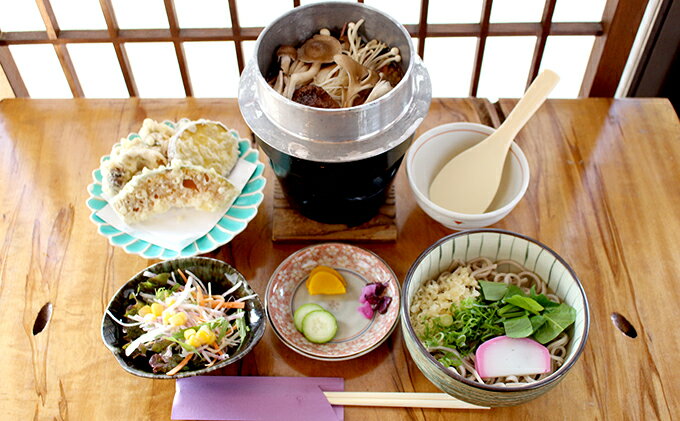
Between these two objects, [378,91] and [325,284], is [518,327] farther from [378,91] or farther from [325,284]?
[378,91]

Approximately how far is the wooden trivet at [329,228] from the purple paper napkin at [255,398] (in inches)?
15.2

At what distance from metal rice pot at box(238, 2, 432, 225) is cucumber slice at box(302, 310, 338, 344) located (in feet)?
0.91

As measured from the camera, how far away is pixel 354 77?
4.52 feet

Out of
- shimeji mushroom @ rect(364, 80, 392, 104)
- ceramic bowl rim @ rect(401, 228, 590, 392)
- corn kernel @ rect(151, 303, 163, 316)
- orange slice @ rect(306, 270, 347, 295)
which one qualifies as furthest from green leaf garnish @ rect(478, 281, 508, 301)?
corn kernel @ rect(151, 303, 163, 316)

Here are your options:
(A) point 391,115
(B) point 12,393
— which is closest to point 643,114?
(A) point 391,115

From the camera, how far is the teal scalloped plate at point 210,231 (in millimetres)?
1405

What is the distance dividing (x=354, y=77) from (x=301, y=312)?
22.4 inches

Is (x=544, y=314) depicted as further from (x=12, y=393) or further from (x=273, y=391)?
(x=12, y=393)

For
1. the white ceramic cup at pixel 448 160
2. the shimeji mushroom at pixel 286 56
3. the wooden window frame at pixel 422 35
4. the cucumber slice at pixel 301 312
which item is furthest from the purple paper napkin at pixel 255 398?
the wooden window frame at pixel 422 35

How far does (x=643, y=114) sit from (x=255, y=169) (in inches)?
46.5

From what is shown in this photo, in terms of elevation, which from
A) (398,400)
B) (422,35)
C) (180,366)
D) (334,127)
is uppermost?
(334,127)

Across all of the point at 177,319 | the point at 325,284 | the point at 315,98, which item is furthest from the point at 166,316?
the point at 315,98

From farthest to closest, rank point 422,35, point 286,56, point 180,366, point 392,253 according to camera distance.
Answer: point 422,35
point 392,253
point 286,56
point 180,366

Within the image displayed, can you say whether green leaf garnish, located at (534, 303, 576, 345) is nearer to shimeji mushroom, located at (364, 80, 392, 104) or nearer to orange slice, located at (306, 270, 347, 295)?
orange slice, located at (306, 270, 347, 295)
